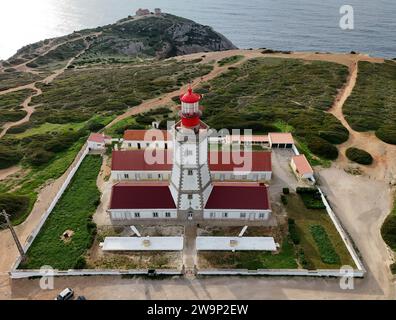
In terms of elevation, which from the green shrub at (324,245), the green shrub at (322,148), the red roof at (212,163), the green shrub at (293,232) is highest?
the red roof at (212,163)

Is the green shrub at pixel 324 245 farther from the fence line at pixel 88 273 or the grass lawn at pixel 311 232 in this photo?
the fence line at pixel 88 273

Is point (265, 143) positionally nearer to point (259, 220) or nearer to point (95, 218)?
point (259, 220)

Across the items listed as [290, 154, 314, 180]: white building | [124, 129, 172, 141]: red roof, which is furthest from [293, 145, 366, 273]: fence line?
[124, 129, 172, 141]: red roof

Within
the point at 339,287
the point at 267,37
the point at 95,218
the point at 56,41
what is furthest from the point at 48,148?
the point at 267,37

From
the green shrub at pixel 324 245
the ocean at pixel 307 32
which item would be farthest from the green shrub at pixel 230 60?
the green shrub at pixel 324 245

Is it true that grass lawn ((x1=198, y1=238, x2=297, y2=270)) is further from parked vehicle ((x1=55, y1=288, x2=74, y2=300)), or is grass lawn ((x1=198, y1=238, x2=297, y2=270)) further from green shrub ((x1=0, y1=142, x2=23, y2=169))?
green shrub ((x1=0, y1=142, x2=23, y2=169))

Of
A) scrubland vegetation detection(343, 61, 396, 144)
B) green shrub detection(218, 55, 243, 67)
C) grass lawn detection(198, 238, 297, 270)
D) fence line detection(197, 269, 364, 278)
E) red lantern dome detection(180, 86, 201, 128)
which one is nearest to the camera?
red lantern dome detection(180, 86, 201, 128)
